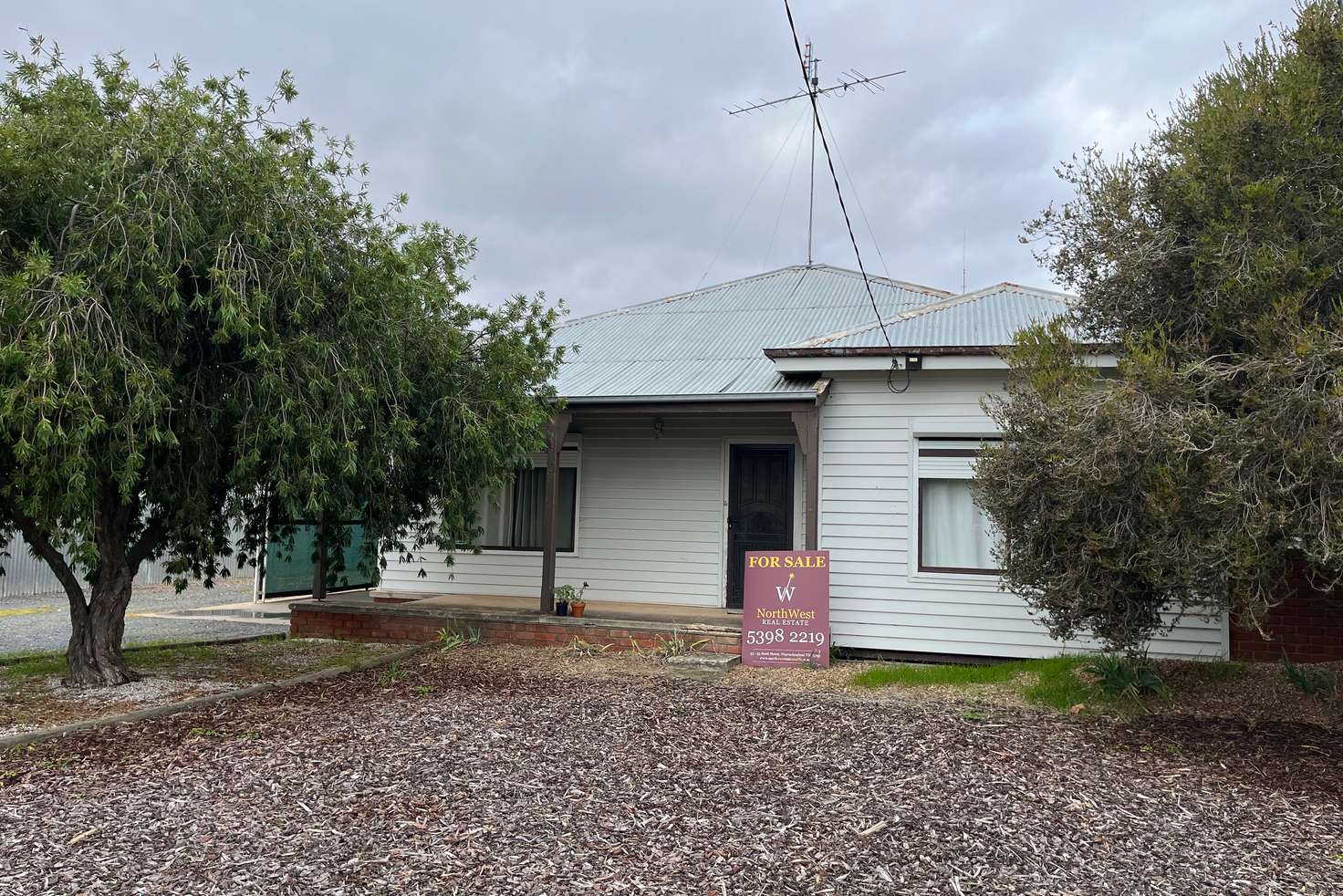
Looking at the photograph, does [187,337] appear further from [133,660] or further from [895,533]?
[895,533]

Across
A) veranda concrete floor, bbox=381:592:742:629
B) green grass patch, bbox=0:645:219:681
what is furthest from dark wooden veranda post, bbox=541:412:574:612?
green grass patch, bbox=0:645:219:681

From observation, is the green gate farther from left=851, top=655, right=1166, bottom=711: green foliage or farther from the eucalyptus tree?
left=851, top=655, right=1166, bottom=711: green foliage

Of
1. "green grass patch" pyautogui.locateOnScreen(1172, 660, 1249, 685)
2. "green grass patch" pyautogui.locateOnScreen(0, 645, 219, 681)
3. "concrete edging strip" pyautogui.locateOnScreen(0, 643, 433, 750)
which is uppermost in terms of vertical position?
"green grass patch" pyautogui.locateOnScreen(1172, 660, 1249, 685)

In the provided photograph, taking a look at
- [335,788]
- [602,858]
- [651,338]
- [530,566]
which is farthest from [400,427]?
[651,338]

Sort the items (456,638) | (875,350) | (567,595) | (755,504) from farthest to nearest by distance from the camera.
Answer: (755,504) → (567,595) → (456,638) → (875,350)

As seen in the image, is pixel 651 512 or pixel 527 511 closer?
pixel 651 512

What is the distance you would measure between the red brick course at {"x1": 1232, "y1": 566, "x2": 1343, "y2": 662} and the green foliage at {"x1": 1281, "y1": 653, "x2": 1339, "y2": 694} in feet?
2.67

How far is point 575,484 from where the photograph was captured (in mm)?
11766

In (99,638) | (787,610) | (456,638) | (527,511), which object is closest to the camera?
(99,638)

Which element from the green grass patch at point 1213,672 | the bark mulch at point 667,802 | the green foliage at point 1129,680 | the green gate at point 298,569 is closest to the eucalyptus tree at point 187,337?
the bark mulch at point 667,802

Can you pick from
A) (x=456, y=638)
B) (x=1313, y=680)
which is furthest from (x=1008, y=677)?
(x=456, y=638)

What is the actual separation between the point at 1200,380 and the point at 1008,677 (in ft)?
11.3

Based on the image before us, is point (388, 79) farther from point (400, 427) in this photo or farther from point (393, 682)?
point (393, 682)

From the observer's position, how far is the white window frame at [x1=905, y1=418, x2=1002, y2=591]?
8898 millimetres
